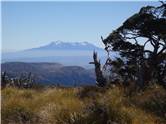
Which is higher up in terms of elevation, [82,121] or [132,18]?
[132,18]

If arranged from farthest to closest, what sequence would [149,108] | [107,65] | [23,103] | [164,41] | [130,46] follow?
[107,65]
[130,46]
[164,41]
[149,108]
[23,103]

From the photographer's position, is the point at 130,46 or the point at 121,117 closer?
the point at 121,117

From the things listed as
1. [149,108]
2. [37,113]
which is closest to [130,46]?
[149,108]

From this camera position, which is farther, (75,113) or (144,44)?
(144,44)

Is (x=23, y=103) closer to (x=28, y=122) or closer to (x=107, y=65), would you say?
(x=28, y=122)

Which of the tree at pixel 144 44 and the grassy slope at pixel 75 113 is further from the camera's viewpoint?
the tree at pixel 144 44

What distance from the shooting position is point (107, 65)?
1419 inches

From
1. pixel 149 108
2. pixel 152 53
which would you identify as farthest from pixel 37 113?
pixel 152 53

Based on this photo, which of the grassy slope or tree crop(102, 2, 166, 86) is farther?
tree crop(102, 2, 166, 86)

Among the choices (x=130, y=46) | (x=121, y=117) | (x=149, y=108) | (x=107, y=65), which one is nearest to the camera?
(x=121, y=117)

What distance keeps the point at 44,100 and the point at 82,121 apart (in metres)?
2.84

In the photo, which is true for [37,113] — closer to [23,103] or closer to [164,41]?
[23,103]

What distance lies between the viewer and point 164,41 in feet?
102

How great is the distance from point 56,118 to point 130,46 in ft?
78.7
